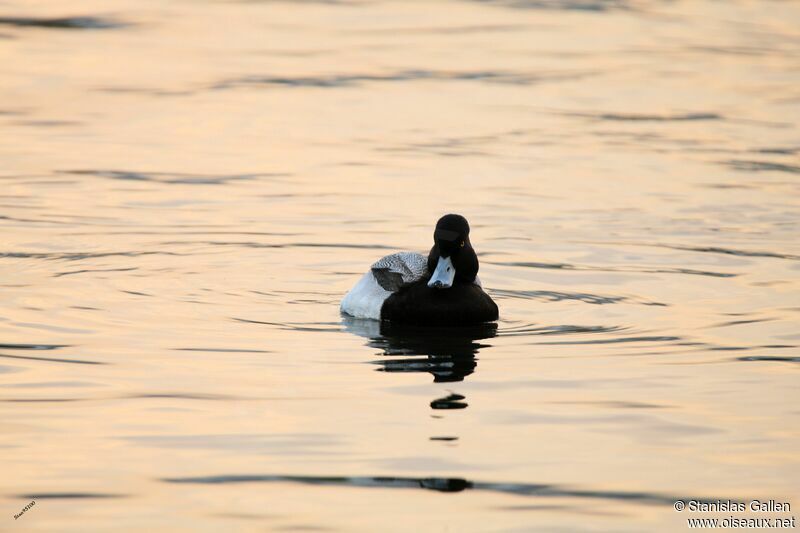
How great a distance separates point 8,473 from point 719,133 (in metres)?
14.5

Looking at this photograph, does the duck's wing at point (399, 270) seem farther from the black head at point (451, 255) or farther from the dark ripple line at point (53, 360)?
the dark ripple line at point (53, 360)

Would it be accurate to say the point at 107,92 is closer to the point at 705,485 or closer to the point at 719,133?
the point at 719,133

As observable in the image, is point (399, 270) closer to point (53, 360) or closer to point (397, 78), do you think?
point (53, 360)

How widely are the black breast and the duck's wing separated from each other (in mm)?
184

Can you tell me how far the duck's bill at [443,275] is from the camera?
504 inches

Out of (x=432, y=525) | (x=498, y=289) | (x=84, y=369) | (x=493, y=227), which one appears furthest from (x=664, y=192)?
(x=432, y=525)

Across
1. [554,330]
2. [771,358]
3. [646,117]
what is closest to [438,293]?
[554,330]

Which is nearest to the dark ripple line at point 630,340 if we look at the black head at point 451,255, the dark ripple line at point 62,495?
the black head at point 451,255

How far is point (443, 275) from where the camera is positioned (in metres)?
12.9

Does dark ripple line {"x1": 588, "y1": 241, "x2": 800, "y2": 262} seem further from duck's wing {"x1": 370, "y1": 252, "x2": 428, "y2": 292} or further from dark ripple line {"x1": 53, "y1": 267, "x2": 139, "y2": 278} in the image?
dark ripple line {"x1": 53, "y1": 267, "x2": 139, "y2": 278}

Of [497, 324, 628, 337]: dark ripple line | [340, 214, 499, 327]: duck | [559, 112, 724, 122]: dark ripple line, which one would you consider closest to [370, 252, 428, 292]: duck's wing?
[340, 214, 499, 327]: duck

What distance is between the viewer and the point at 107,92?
76.3ft

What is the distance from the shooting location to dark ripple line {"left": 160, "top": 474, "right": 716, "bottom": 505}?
8.17m

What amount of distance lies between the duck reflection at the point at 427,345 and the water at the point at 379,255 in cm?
5
